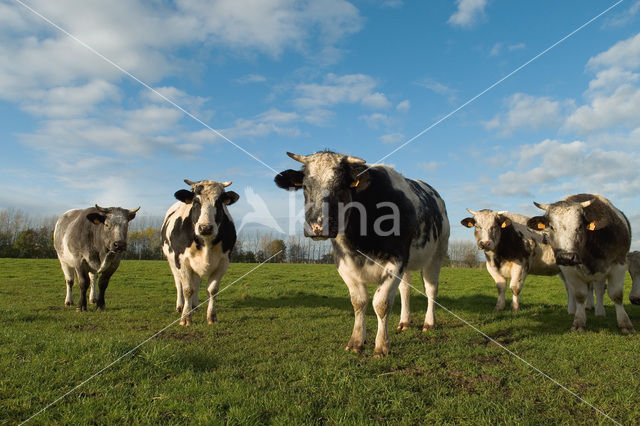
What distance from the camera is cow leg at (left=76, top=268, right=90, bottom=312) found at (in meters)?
10.3

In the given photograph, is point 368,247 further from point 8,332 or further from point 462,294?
point 462,294

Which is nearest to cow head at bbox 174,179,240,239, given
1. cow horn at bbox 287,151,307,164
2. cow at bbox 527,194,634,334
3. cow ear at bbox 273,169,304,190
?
cow ear at bbox 273,169,304,190

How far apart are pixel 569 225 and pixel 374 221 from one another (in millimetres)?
3992

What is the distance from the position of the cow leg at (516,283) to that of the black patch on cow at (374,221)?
5.90m

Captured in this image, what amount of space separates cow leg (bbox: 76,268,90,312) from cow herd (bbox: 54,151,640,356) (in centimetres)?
4

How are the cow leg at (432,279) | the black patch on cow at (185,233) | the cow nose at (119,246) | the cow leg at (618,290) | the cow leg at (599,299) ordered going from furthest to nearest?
1. the cow nose at (119,246)
2. the cow leg at (599,299)
3. the black patch on cow at (185,233)
4. the cow leg at (432,279)
5. the cow leg at (618,290)

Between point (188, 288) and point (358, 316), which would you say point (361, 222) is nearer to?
point (358, 316)

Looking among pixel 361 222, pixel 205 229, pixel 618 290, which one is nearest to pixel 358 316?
pixel 361 222

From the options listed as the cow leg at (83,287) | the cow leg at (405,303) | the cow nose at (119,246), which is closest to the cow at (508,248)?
the cow leg at (405,303)

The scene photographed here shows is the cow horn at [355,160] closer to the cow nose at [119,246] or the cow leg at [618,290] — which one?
the cow leg at [618,290]

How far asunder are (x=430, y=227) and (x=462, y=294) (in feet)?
30.7

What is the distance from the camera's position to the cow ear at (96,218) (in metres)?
10.5

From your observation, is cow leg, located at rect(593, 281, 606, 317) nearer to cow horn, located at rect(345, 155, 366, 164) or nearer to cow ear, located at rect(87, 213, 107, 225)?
cow horn, located at rect(345, 155, 366, 164)

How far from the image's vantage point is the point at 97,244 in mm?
10812
